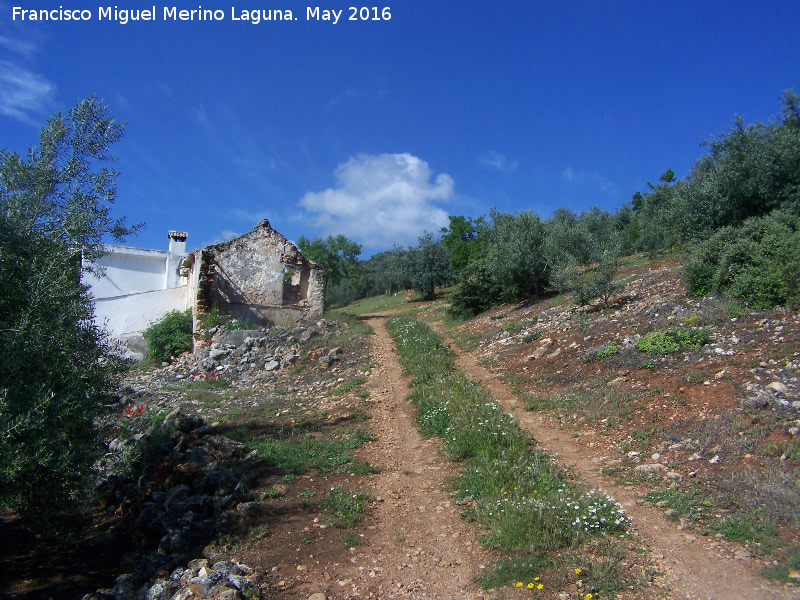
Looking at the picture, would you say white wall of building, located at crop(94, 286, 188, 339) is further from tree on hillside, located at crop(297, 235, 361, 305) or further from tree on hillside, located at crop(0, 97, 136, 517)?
tree on hillside, located at crop(297, 235, 361, 305)

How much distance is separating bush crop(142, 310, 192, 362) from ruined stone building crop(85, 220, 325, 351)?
25.4 inches

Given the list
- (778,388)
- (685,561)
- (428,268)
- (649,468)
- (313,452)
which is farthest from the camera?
(428,268)

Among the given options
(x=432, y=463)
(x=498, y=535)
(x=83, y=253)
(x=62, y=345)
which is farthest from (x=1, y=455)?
(x=432, y=463)

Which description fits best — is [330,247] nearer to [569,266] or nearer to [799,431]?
[569,266]

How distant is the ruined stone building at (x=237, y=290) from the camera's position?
19953 millimetres

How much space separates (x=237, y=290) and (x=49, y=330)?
16.0m

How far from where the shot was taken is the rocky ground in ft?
15.2

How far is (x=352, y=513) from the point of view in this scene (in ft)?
19.8

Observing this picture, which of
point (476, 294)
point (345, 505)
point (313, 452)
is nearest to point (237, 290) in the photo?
point (476, 294)

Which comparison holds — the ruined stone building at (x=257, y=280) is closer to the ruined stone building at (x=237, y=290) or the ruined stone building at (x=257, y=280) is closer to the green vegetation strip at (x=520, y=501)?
the ruined stone building at (x=237, y=290)

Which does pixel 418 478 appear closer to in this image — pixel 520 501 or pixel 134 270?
pixel 520 501

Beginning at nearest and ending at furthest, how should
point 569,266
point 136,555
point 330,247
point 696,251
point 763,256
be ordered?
1. point 136,555
2. point 763,256
3. point 696,251
4. point 569,266
5. point 330,247

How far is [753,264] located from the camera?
36.2ft

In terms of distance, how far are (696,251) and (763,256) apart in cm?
219
